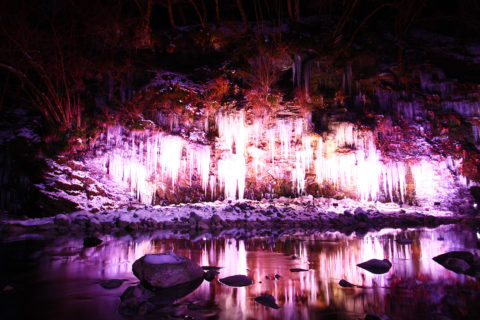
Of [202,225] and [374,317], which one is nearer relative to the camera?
[374,317]

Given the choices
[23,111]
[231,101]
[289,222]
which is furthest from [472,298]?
[23,111]

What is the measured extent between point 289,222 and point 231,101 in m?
5.95

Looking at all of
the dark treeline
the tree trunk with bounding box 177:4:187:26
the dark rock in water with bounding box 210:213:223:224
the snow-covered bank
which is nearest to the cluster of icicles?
the snow-covered bank

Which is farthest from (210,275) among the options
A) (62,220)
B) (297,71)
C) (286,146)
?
(286,146)

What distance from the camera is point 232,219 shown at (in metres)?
11.3

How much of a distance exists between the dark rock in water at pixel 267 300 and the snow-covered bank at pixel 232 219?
6990mm

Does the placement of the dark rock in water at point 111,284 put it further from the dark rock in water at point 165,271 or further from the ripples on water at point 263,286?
the dark rock in water at point 165,271

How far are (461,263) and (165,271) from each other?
4140 mm

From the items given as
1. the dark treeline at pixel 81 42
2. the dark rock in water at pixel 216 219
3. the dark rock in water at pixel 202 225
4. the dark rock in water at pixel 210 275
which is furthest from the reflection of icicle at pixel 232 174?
the dark rock in water at pixel 210 275

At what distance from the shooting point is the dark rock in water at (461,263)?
146 inches

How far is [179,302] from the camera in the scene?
2.62 m

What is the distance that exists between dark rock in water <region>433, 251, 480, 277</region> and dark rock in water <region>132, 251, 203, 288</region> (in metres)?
3.62

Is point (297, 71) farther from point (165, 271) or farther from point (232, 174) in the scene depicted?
point (165, 271)

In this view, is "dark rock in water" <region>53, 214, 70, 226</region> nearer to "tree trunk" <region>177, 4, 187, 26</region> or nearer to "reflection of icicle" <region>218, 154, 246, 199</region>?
"reflection of icicle" <region>218, 154, 246, 199</region>
